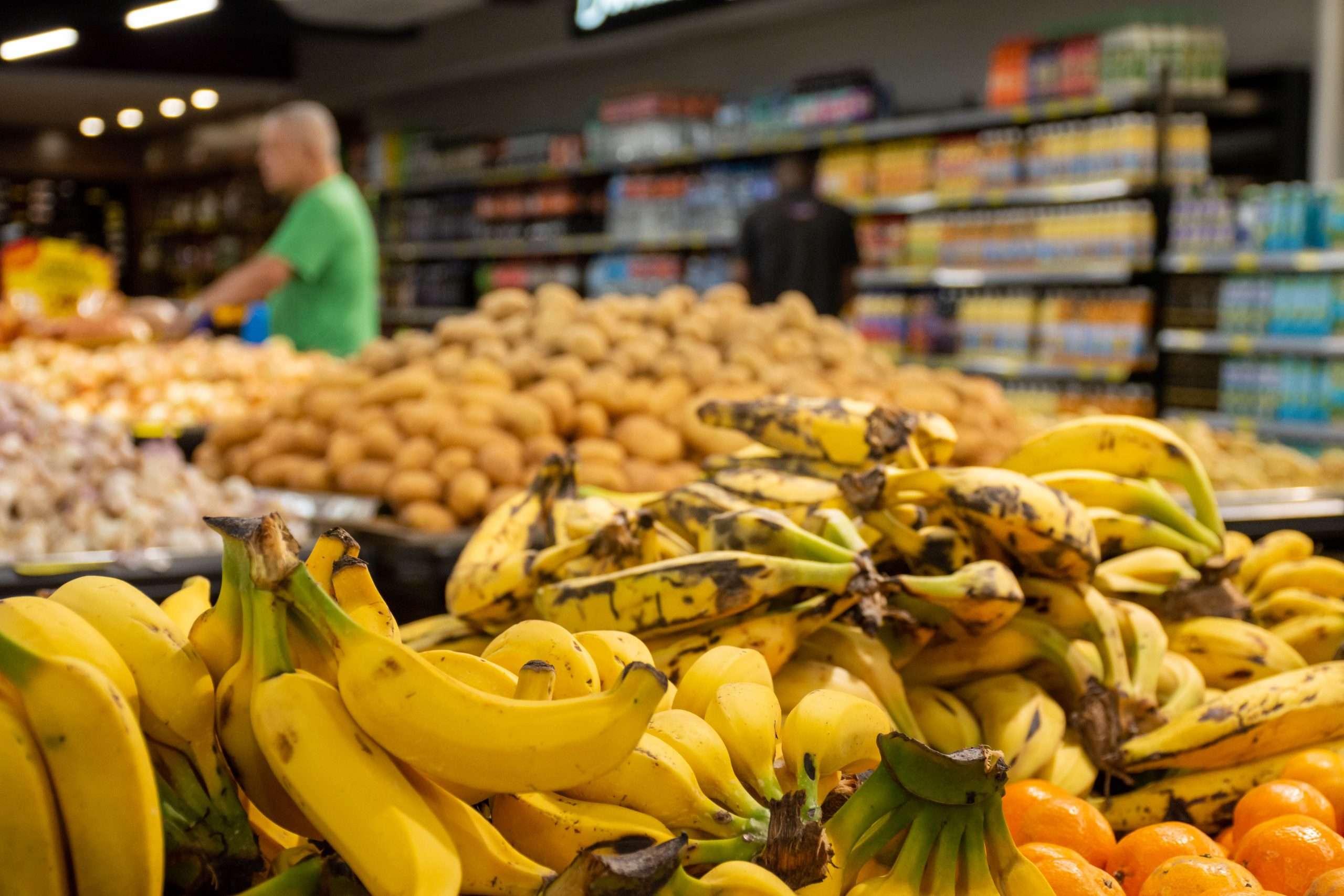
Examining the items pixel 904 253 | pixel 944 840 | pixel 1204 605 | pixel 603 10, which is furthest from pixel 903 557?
pixel 603 10

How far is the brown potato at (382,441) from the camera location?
278 cm

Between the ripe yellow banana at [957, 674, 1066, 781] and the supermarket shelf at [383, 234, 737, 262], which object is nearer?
the ripe yellow banana at [957, 674, 1066, 781]

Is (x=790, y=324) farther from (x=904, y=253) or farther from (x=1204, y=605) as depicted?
(x=904, y=253)

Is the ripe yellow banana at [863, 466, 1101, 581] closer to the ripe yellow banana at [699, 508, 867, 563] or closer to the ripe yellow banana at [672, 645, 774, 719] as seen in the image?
the ripe yellow banana at [699, 508, 867, 563]

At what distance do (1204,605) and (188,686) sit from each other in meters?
1.25

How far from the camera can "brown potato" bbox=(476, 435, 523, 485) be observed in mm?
2594

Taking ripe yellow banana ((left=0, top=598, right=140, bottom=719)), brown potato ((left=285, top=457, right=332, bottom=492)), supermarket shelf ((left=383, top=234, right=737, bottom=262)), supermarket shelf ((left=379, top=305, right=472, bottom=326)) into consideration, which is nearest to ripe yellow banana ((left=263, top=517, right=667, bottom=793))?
ripe yellow banana ((left=0, top=598, right=140, bottom=719))

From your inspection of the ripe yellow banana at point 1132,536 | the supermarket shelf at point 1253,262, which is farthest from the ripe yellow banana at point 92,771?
the supermarket shelf at point 1253,262

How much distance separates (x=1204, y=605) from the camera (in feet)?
5.38

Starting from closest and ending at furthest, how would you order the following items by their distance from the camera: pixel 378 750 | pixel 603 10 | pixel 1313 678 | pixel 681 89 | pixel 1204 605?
pixel 378 750
pixel 1313 678
pixel 1204 605
pixel 603 10
pixel 681 89

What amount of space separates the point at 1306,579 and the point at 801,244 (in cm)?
505

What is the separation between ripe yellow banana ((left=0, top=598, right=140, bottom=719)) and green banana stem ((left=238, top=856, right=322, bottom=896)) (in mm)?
137

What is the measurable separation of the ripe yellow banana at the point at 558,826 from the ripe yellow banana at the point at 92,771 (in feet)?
0.77

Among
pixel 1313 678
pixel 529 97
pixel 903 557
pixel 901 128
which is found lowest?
pixel 1313 678
